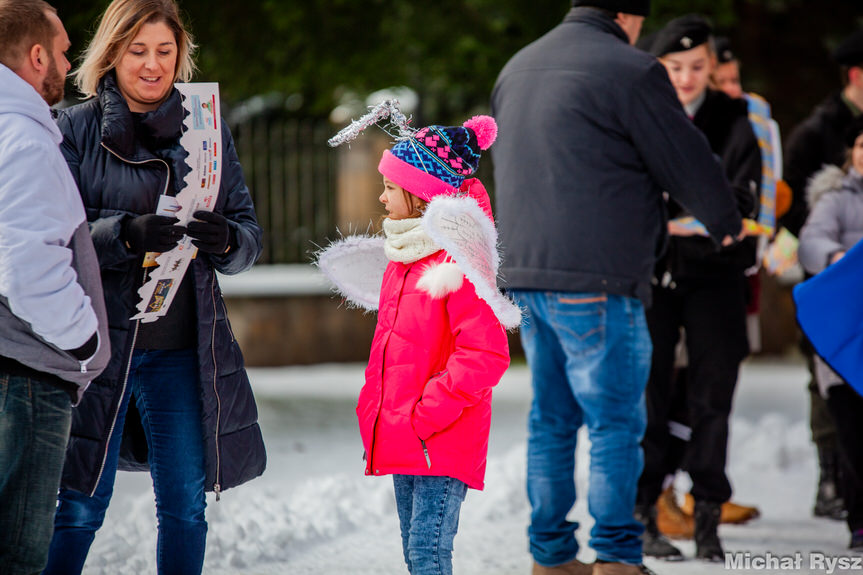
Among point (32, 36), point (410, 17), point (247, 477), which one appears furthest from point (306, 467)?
point (410, 17)

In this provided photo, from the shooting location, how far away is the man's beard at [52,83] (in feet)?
10.2

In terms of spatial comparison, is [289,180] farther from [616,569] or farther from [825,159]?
[616,569]

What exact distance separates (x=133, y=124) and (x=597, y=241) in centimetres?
177

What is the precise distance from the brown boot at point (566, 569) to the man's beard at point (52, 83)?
251 centimetres

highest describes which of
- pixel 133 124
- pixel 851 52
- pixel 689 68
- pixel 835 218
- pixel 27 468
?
pixel 851 52

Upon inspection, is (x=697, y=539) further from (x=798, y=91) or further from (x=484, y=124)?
(x=798, y=91)

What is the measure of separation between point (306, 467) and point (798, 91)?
8306 millimetres

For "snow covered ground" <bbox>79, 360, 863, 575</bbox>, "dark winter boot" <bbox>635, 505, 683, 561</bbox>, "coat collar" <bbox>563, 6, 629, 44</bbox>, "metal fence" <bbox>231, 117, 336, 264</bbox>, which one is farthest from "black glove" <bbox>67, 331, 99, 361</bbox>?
"metal fence" <bbox>231, 117, 336, 264</bbox>

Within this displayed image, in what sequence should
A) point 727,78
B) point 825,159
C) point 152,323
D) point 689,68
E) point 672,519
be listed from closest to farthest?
point 152,323
point 689,68
point 672,519
point 727,78
point 825,159

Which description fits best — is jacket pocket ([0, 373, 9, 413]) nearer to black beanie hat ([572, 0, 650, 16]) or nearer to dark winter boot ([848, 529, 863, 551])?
black beanie hat ([572, 0, 650, 16])

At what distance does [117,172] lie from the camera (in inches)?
134

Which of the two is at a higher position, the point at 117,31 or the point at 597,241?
the point at 117,31

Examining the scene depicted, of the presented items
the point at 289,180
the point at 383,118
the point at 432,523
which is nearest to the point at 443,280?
the point at 383,118

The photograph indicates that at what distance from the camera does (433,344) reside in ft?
11.0
